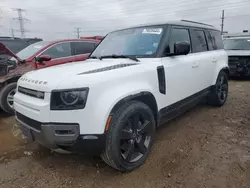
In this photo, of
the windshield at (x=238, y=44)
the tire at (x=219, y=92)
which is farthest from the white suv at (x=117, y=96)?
the windshield at (x=238, y=44)

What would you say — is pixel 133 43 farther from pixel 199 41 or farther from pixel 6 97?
pixel 6 97

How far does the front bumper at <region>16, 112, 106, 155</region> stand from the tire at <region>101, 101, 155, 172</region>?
14cm

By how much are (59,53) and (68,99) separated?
13.8ft

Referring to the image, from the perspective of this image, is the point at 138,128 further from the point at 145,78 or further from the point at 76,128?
the point at 76,128

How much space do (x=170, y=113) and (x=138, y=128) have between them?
2.83 feet

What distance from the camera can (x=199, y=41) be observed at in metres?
4.37

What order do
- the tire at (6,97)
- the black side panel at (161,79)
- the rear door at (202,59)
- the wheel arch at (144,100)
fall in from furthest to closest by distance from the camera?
the tire at (6,97), the rear door at (202,59), the black side panel at (161,79), the wheel arch at (144,100)

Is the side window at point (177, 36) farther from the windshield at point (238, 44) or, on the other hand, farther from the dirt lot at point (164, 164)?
the windshield at point (238, 44)

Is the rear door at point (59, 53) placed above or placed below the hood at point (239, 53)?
above

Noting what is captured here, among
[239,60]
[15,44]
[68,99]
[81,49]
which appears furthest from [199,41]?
[15,44]

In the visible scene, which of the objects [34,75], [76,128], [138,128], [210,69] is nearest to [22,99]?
[34,75]

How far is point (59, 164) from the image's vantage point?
2.93 m

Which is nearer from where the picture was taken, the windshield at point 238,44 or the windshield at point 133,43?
the windshield at point 133,43

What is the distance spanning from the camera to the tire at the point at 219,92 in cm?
497
